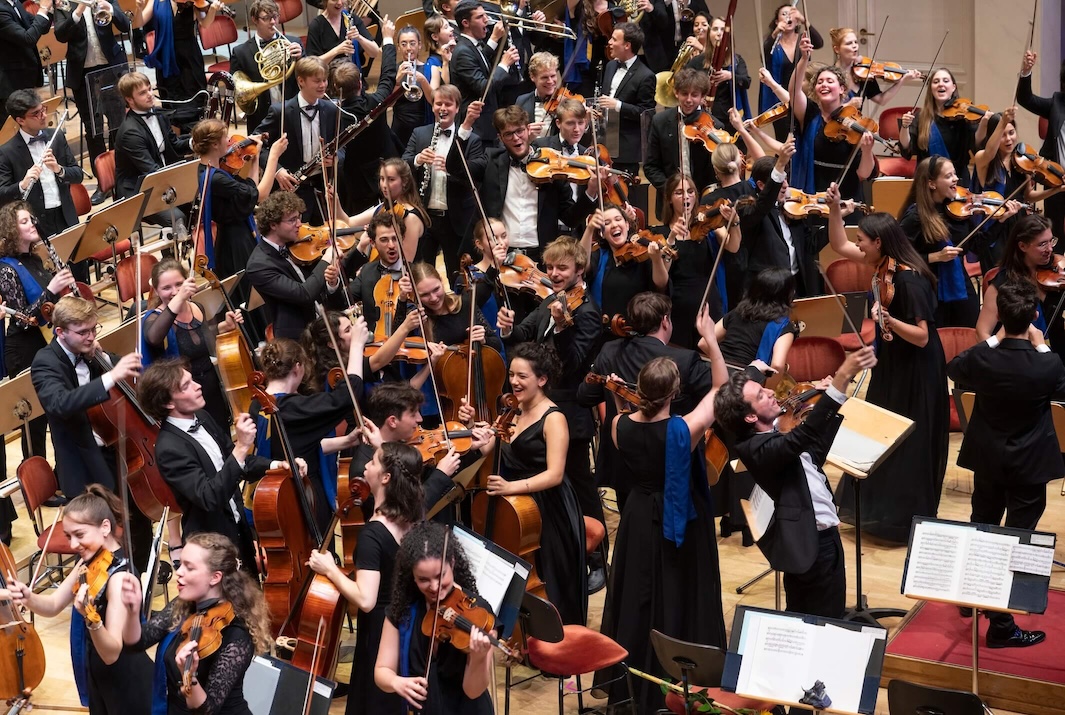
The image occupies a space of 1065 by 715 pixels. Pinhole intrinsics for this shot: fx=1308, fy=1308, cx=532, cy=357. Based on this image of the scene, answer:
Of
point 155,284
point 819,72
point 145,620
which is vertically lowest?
point 145,620

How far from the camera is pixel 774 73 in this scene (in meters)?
9.52

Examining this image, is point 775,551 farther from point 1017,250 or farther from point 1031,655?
point 1017,250

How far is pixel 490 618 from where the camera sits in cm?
388

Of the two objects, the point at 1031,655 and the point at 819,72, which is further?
the point at 819,72

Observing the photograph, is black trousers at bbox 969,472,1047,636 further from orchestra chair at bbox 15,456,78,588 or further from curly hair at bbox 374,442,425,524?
orchestra chair at bbox 15,456,78,588

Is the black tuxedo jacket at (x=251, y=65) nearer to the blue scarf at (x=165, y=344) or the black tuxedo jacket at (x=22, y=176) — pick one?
the black tuxedo jacket at (x=22, y=176)

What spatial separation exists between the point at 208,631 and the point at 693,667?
1.52 m

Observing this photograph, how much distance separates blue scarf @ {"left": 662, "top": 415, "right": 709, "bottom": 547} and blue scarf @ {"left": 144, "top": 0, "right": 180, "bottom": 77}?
21.6ft

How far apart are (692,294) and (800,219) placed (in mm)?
1025

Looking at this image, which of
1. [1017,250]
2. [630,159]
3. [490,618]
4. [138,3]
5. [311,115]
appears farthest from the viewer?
[138,3]

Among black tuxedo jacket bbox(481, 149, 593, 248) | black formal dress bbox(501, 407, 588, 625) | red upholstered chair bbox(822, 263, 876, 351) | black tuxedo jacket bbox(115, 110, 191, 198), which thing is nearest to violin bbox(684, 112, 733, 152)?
black tuxedo jacket bbox(481, 149, 593, 248)

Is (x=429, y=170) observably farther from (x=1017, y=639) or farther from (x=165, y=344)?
(x=1017, y=639)

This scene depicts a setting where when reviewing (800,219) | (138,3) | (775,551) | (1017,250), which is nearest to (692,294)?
(800,219)

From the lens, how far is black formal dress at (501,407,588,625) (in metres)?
5.19
